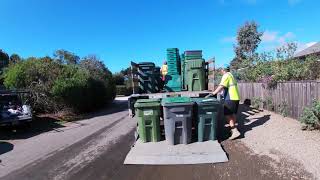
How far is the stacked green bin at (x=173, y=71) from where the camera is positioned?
1107cm

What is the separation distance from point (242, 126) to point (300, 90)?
6.77 ft

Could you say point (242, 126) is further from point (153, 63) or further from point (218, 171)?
point (218, 171)

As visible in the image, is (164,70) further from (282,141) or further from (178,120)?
(282,141)

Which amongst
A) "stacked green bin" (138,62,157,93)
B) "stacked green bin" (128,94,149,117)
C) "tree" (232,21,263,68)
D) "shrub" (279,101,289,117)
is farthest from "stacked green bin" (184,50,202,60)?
"tree" (232,21,263,68)

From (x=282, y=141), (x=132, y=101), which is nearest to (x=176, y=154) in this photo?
(x=282, y=141)

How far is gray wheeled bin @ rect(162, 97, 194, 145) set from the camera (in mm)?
7734

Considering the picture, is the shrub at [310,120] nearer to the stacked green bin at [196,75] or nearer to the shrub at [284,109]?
the shrub at [284,109]

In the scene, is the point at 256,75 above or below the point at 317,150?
above

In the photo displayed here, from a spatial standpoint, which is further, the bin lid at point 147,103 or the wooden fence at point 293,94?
the wooden fence at point 293,94

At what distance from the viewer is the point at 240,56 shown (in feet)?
148

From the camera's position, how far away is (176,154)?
696cm

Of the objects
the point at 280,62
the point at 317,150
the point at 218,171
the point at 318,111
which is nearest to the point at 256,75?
the point at 280,62

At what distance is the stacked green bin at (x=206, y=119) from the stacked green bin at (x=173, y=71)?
3.11 meters

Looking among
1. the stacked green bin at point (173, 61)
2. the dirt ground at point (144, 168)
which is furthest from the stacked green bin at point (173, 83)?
the dirt ground at point (144, 168)
